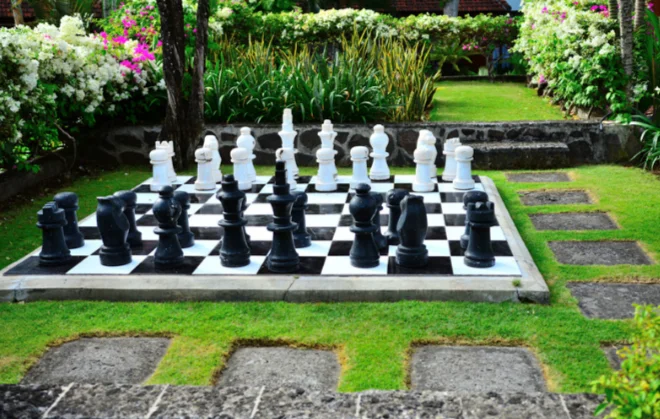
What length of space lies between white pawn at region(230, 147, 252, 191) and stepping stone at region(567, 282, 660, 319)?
315 centimetres

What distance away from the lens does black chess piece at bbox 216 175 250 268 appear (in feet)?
14.5

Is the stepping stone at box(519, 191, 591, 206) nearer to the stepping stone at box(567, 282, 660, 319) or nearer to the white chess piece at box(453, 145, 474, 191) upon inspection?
the white chess piece at box(453, 145, 474, 191)

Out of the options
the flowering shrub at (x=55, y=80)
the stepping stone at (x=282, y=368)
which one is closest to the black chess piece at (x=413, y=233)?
the stepping stone at (x=282, y=368)

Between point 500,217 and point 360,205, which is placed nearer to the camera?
point 360,205

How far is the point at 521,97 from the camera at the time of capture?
10.9 meters

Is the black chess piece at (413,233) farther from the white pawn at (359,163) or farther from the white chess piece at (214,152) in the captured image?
the white chess piece at (214,152)

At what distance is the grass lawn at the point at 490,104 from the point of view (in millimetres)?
9094

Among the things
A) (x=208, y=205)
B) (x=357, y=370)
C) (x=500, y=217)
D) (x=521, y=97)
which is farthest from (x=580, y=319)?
(x=521, y=97)

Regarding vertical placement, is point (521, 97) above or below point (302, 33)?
below

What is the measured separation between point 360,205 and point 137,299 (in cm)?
136

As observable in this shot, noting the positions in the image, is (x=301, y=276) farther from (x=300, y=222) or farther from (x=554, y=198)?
(x=554, y=198)

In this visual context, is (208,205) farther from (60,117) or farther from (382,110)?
(382,110)

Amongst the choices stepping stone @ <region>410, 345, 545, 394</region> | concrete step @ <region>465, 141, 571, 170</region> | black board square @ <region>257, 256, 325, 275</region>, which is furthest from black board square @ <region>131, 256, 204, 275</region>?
concrete step @ <region>465, 141, 571, 170</region>

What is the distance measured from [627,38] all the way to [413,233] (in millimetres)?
4724
